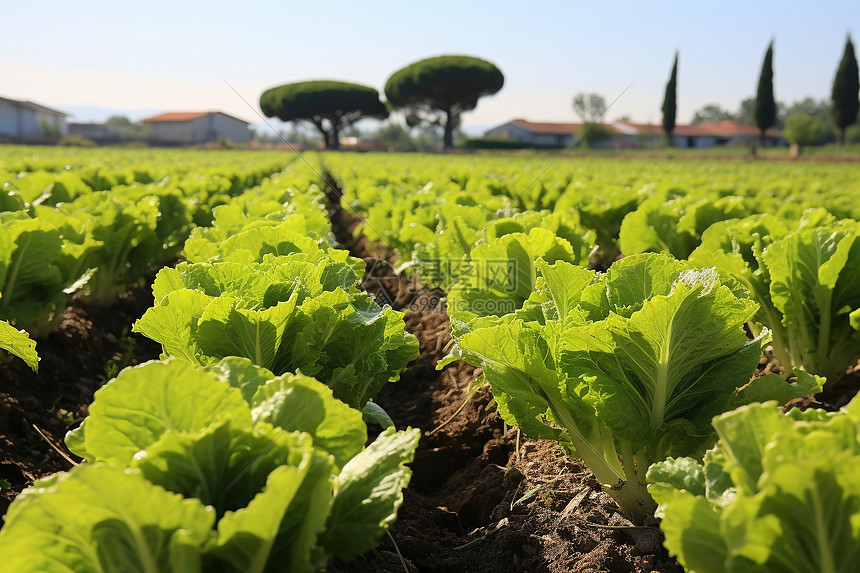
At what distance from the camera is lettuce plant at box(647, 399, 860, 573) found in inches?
51.3

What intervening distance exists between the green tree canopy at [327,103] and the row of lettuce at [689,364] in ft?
271

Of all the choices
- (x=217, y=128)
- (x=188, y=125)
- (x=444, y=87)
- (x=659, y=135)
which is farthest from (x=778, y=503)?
(x=217, y=128)

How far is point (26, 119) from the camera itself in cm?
7681

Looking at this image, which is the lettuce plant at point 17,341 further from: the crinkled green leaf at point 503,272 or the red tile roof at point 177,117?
the red tile roof at point 177,117

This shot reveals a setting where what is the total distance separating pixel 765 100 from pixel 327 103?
51.9m

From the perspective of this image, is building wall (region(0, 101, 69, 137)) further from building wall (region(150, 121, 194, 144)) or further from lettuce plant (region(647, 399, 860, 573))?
lettuce plant (region(647, 399, 860, 573))

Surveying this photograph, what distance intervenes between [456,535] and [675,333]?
1519 mm

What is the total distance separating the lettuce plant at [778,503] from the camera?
1302mm

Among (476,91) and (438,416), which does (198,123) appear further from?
(438,416)

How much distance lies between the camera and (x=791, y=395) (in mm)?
2387

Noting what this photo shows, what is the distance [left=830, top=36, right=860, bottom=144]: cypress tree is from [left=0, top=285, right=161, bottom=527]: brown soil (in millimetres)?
56616

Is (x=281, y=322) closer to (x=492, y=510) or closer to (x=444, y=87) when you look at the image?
(x=492, y=510)

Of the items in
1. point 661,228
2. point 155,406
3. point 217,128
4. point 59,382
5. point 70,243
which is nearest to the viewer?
point 155,406

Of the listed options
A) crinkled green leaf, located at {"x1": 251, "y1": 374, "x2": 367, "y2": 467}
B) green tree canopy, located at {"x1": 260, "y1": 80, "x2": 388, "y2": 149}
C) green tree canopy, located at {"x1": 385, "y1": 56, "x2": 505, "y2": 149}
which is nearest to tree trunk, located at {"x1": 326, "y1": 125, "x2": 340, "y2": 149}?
green tree canopy, located at {"x1": 260, "y1": 80, "x2": 388, "y2": 149}
